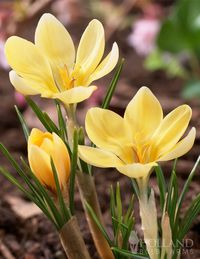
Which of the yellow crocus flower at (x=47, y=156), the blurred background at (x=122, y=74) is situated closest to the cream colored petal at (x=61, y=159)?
the yellow crocus flower at (x=47, y=156)

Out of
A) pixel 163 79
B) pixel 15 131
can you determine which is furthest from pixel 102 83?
pixel 15 131

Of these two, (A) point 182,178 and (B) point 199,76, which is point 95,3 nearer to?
(B) point 199,76

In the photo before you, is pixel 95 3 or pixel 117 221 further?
pixel 95 3

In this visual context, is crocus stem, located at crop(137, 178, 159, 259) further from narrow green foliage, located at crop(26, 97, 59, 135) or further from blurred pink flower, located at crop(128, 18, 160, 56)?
blurred pink flower, located at crop(128, 18, 160, 56)

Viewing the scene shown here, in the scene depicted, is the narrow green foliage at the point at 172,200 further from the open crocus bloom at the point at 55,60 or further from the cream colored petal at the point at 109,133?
the open crocus bloom at the point at 55,60

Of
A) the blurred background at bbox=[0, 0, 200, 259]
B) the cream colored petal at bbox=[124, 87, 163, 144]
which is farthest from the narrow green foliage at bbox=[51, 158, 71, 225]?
the blurred background at bbox=[0, 0, 200, 259]

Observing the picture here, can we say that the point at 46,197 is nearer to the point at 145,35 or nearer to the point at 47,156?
the point at 47,156
